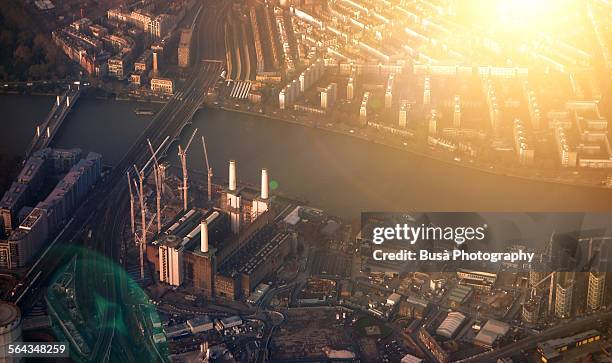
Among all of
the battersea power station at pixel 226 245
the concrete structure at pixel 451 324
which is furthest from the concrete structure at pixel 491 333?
the battersea power station at pixel 226 245

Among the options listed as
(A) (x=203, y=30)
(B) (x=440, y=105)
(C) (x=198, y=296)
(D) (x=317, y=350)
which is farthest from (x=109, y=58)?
(D) (x=317, y=350)

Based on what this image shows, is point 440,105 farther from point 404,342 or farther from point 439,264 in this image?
point 404,342

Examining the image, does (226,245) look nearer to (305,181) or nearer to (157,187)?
(157,187)

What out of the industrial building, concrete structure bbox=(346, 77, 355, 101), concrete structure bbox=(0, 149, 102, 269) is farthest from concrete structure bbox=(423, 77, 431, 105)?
the industrial building

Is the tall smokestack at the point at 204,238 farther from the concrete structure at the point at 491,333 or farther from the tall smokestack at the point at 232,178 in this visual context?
the concrete structure at the point at 491,333

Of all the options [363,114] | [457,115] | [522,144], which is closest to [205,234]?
[363,114]

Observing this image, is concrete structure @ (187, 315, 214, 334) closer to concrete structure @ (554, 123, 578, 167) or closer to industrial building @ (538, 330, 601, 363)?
industrial building @ (538, 330, 601, 363)
